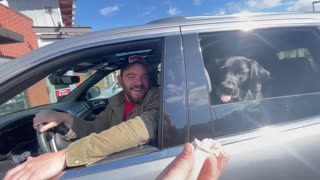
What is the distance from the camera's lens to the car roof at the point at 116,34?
153 centimetres

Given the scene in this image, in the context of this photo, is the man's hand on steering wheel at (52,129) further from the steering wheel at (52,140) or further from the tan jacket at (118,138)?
the tan jacket at (118,138)

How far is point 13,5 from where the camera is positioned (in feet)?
58.2

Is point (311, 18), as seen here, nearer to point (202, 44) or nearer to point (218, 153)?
point (202, 44)

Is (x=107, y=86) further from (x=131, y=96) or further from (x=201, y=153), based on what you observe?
(x=201, y=153)

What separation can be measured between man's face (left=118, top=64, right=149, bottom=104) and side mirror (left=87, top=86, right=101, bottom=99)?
1.72 m

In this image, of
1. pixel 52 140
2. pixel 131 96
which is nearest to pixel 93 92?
pixel 131 96

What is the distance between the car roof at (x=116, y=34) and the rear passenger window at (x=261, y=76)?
0.28 ft

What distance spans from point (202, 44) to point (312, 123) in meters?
0.74

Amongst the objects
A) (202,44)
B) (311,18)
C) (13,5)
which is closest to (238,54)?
(202,44)

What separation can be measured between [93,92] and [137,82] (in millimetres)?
1934

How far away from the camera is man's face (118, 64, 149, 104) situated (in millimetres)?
2143

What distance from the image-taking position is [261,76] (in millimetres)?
1948

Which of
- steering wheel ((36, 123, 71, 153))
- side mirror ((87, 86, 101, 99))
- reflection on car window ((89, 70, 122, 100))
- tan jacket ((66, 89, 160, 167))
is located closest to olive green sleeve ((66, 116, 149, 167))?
tan jacket ((66, 89, 160, 167))

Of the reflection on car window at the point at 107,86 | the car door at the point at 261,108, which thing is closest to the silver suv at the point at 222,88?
the car door at the point at 261,108
